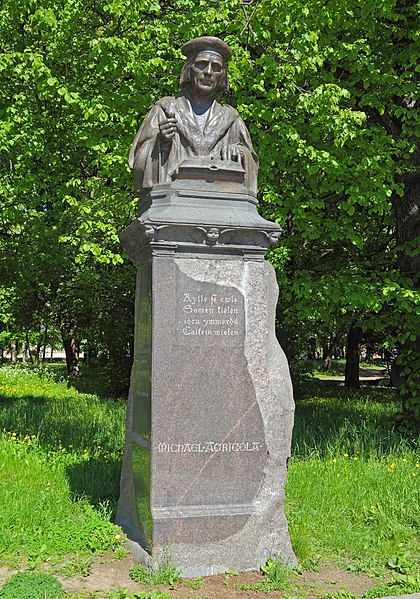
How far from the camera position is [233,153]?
5.73m

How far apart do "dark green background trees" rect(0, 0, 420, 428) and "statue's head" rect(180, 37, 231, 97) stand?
3359 millimetres

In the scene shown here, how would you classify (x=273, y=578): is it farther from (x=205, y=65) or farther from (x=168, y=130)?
(x=205, y=65)

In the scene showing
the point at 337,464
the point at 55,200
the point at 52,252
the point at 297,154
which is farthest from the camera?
the point at 52,252

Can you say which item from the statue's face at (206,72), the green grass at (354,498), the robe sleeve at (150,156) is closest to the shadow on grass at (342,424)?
the green grass at (354,498)

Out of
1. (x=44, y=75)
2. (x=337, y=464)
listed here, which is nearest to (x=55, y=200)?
(x=44, y=75)

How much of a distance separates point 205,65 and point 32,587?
4.28 m

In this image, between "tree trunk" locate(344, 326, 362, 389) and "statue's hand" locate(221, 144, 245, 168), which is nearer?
"statue's hand" locate(221, 144, 245, 168)

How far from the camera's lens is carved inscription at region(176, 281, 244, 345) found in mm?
5293

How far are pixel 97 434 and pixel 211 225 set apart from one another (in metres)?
5.88

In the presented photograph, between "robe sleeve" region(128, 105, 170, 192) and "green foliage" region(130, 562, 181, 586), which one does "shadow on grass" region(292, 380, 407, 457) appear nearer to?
"green foliage" region(130, 562, 181, 586)

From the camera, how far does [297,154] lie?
9.49 meters

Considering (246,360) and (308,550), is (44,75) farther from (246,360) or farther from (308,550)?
(308,550)

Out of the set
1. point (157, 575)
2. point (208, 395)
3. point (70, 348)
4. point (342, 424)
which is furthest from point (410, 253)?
point (70, 348)

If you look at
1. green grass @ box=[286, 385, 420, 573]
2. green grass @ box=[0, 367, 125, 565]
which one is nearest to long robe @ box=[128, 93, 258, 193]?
green grass @ box=[0, 367, 125, 565]
